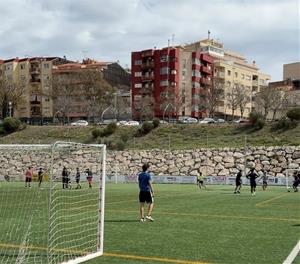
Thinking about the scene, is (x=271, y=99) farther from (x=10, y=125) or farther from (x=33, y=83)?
(x=33, y=83)

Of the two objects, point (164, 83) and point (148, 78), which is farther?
point (148, 78)

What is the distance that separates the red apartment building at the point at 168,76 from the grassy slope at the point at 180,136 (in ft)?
93.3

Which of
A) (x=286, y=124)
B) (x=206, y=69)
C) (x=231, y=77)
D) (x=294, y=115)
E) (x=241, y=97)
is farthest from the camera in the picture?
(x=231, y=77)

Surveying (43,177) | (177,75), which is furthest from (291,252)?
(177,75)

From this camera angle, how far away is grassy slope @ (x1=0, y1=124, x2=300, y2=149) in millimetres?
63469

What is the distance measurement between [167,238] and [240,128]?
56.8 metres

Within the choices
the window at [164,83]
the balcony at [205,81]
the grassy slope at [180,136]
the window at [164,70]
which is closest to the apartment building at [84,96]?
the window at [164,83]

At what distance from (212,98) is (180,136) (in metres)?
32.9

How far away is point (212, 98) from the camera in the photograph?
101m

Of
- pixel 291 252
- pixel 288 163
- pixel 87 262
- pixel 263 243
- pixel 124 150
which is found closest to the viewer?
pixel 87 262

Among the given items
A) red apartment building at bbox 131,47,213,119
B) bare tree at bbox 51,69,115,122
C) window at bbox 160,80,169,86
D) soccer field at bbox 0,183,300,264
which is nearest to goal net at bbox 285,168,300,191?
soccer field at bbox 0,183,300,264

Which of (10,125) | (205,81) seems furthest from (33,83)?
(10,125)

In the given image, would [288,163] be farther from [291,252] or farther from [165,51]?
[165,51]

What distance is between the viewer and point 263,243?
494 inches
